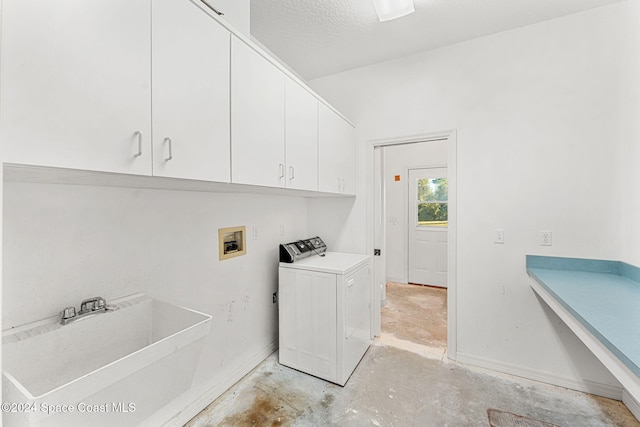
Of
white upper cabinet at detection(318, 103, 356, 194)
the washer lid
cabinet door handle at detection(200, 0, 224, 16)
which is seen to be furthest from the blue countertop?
cabinet door handle at detection(200, 0, 224, 16)

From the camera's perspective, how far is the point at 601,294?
5.10 ft

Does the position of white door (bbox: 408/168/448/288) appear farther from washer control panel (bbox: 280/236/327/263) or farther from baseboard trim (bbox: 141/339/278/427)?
baseboard trim (bbox: 141/339/278/427)

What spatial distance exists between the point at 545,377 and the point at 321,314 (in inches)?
69.7

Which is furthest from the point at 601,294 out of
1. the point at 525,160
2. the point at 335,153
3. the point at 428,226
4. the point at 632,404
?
the point at 428,226

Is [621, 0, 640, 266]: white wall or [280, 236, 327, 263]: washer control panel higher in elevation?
[621, 0, 640, 266]: white wall

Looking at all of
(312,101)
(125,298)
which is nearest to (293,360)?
(125,298)

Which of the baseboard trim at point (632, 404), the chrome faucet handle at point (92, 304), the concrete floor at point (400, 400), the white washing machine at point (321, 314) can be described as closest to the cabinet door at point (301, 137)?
the white washing machine at point (321, 314)

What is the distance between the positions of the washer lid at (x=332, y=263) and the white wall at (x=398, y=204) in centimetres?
226

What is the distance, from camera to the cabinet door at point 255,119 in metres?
1.42

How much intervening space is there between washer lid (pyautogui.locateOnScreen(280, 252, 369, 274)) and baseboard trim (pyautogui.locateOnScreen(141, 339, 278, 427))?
859 millimetres

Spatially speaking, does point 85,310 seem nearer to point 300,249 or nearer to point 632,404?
point 300,249

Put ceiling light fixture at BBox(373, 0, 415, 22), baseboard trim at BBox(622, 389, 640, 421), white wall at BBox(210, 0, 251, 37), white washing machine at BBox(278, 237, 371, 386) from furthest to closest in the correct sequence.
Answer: white washing machine at BBox(278, 237, 371, 386), ceiling light fixture at BBox(373, 0, 415, 22), baseboard trim at BBox(622, 389, 640, 421), white wall at BBox(210, 0, 251, 37)

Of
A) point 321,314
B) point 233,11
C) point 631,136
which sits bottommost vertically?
point 321,314

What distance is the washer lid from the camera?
217 cm
